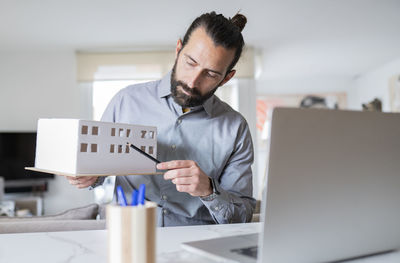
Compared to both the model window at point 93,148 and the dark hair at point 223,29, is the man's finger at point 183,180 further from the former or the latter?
the dark hair at point 223,29

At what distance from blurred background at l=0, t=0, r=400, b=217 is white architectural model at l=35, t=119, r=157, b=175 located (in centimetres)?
277

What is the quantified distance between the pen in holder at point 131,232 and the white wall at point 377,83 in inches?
240

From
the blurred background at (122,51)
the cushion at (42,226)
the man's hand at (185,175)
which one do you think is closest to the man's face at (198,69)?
the man's hand at (185,175)

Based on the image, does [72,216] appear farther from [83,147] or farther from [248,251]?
[248,251]

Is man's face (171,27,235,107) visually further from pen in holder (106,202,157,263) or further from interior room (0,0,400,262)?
interior room (0,0,400,262)

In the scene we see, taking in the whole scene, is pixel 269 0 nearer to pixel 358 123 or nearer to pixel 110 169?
pixel 110 169

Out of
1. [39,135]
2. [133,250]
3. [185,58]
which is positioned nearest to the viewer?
[133,250]

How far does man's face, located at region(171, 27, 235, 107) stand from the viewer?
4.03 feet

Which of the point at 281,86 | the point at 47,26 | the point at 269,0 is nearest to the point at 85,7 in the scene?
the point at 47,26

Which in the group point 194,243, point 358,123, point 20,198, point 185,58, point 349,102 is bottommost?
point 20,198

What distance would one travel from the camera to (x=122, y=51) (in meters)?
5.03

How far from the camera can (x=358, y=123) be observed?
0.55 metres

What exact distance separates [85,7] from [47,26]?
2.43ft

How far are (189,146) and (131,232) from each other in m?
0.84
